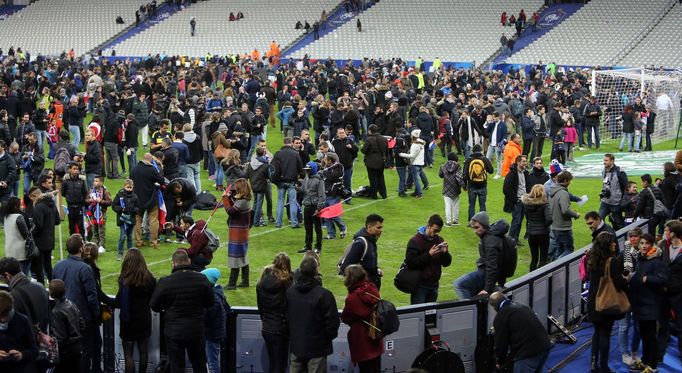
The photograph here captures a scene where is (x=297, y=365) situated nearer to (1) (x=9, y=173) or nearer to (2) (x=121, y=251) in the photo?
(2) (x=121, y=251)

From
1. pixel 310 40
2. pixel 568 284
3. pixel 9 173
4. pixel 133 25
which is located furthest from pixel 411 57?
pixel 568 284

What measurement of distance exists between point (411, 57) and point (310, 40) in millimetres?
6145

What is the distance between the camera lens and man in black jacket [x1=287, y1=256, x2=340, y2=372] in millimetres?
9422

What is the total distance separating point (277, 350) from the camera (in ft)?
32.5

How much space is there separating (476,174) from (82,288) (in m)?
8.33

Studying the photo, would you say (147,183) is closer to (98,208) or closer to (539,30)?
(98,208)

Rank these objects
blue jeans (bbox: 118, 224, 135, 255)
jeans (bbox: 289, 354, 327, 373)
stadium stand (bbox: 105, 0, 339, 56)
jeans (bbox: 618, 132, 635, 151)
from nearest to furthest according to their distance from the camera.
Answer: jeans (bbox: 289, 354, 327, 373), blue jeans (bbox: 118, 224, 135, 255), jeans (bbox: 618, 132, 635, 151), stadium stand (bbox: 105, 0, 339, 56)

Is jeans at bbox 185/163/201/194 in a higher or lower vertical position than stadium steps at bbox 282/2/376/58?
lower

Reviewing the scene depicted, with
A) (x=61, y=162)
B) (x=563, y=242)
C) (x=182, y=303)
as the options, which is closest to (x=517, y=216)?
(x=563, y=242)

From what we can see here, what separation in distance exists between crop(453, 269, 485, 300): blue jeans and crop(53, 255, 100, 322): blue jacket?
385 cm

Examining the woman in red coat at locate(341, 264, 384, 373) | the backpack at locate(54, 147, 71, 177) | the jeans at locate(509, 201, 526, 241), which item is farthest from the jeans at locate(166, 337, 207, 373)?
the backpack at locate(54, 147, 71, 177)

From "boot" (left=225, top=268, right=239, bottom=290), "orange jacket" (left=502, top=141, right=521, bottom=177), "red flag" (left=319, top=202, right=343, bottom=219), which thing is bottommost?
"boot" (left=225, top=268, right=239, bottom=290)

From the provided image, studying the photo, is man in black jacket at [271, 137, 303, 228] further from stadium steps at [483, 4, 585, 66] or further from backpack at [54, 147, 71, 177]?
stadium steps at [483, 4, 585, 66]

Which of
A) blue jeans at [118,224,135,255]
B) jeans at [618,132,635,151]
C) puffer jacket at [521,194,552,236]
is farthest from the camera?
jeans at [618,132,635,151]
